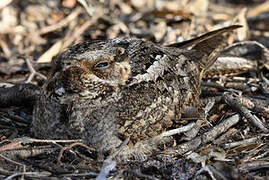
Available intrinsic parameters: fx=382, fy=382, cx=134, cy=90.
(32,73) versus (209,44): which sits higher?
(209,44)

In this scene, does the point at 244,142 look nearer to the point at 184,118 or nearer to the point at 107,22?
the point at 184,118

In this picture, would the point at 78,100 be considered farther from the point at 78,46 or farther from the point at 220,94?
the point at 220,94

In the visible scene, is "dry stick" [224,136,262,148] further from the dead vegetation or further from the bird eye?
the bird eye

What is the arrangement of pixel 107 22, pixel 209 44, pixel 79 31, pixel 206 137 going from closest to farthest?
1. pixel 206 137
2. pixel 209 44
3. pixel 79 31
4. pixel 107 22

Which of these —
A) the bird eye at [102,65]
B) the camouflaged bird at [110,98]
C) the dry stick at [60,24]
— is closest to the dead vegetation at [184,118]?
the dry stick at [60,24]

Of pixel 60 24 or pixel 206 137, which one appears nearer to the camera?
pixel 206 137


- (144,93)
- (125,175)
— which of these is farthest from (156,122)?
(125,175)

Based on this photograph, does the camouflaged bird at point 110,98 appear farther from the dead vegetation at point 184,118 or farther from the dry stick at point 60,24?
the dry stick at point 60,24

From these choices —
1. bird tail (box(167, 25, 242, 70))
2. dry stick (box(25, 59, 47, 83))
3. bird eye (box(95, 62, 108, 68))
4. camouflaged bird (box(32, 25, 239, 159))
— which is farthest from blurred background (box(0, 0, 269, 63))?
bird eye (box(95, 62, 108, 68))

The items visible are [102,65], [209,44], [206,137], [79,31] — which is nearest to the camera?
[102,65]

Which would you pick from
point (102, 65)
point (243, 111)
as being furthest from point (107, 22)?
point (243, 111)
